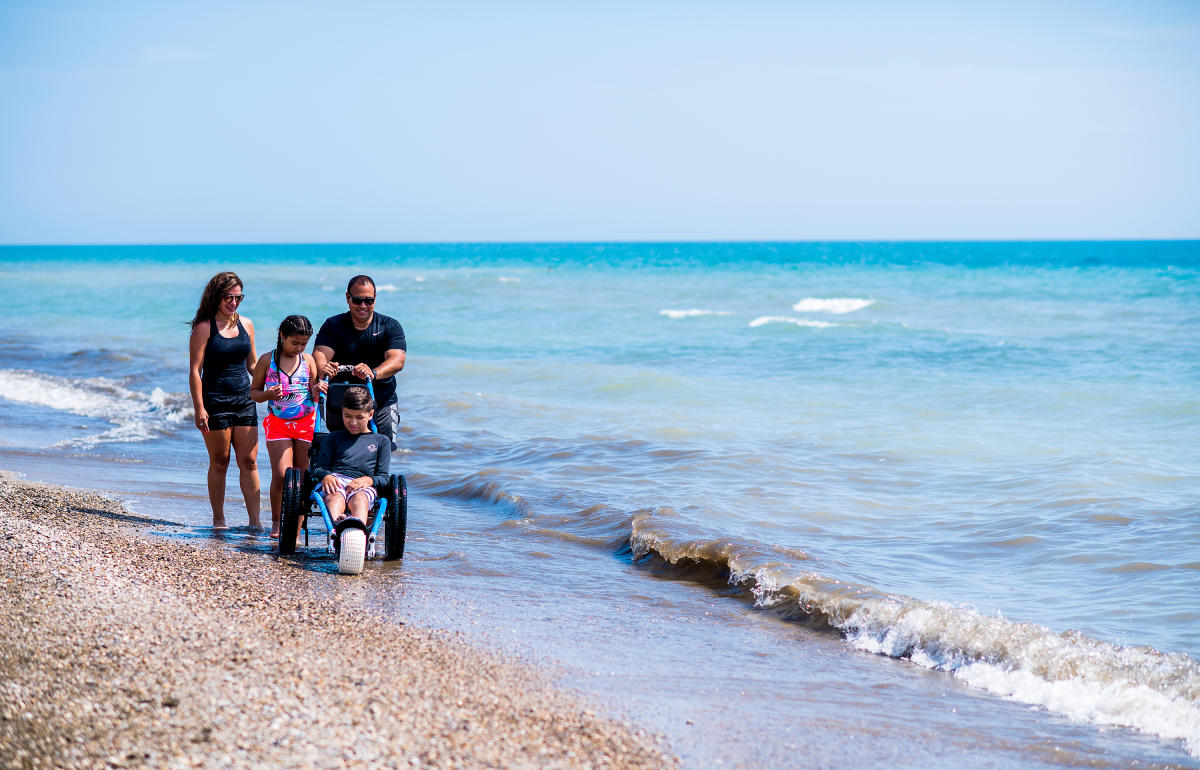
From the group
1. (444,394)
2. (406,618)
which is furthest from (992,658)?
(444,394)

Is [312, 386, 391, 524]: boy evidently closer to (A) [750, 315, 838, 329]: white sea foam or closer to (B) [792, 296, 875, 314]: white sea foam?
(A) [750, 315, 838, 329]: white sea foam

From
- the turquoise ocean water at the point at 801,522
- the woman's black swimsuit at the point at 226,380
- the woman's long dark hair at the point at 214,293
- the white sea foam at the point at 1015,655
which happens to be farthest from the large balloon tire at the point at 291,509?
the white sea foam at the point at 1015,655

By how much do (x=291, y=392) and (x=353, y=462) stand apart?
2.37 feet

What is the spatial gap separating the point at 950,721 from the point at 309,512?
13.0 feet

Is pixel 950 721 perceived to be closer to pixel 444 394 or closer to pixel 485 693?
pixel 485 693

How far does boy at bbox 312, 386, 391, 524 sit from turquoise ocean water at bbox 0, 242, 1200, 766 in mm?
474

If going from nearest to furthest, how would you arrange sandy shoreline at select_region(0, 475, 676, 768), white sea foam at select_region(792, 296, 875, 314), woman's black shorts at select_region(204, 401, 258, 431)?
sandy shoreline at select_region(0, 475, 676, 768), woman's black shorts at select_region(204, 401, 258, 431), white sea foam at select_region(792, 296, 875, 314)

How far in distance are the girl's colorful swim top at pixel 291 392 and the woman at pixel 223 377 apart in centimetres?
22

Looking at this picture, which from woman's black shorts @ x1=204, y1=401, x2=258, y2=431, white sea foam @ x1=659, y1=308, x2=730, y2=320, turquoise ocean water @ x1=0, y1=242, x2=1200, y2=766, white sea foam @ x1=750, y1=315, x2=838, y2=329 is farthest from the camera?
white sea foam @ x1=659, y1=308, x2=730, y2=320

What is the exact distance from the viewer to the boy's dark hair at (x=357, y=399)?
6.00 metres

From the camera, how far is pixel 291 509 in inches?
244

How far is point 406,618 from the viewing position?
5148mm

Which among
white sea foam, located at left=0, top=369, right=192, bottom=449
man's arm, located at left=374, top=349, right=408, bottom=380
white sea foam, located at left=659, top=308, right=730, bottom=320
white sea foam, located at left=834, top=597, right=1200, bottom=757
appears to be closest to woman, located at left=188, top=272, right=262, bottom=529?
man's arm, located at left=374, top=349, right=408, bottom=380

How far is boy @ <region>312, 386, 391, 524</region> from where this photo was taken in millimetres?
5973
